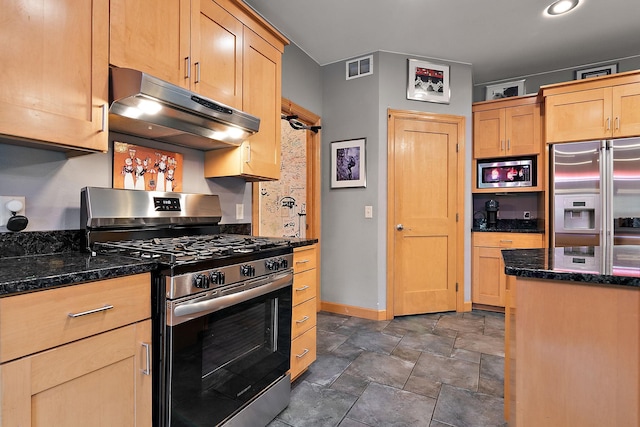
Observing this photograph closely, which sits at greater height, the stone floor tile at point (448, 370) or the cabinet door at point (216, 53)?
the cabinet door at point (216, 53)

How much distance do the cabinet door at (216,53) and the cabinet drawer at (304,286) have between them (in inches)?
43.2

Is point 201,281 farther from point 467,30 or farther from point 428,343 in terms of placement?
point 467,30

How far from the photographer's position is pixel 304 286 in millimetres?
2027

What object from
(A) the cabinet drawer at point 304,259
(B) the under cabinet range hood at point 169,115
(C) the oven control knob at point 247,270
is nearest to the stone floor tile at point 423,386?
(A) the cabinet drawer at point 304,259

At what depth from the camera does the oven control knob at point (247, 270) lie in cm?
145

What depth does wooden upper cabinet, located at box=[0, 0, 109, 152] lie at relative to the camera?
42.5 inches

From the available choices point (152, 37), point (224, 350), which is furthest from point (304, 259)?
point (152, 37)

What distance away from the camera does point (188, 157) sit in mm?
2072

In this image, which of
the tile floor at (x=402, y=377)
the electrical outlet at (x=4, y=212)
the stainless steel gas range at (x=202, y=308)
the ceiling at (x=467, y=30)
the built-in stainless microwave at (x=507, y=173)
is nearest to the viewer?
the stainless steel gas range at (x=202, y=308)

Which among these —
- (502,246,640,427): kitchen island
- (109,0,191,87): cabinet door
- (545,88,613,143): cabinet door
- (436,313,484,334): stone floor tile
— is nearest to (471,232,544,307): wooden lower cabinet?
(436,313,484,334): stone floor tile

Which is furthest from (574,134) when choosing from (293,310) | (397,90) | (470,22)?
(293,310)

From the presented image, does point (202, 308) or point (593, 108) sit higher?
point (593, 108)

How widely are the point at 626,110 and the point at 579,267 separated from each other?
2.90 meters

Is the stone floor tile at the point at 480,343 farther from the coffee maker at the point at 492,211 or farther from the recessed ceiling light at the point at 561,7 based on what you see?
the recessed ceiling light at the point at 561,7
